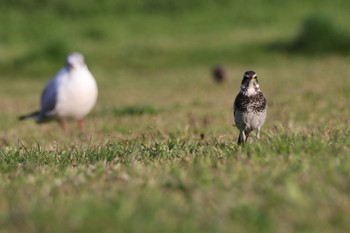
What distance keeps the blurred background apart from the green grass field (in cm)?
9

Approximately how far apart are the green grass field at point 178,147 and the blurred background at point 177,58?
92 mm

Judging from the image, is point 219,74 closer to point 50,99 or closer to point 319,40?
point 319,40

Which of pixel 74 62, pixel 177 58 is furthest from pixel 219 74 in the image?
pixel 74 62

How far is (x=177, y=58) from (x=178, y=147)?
77.3 feet

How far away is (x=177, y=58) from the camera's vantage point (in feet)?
98.6

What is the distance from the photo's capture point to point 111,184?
4.70 metres

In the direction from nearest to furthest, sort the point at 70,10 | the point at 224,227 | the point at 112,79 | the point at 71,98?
the point at 224,227, the point at 71,98, the point at 112,79, the point at 70,10

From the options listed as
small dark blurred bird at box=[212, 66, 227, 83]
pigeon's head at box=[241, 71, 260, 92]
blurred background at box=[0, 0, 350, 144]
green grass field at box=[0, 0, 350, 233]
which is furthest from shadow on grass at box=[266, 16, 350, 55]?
pigeon's head at box=[241, 71, 260, 92]

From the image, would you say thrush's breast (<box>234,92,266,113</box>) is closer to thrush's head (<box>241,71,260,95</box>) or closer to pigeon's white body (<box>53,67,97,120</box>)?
thrush's head (<box>241,71,260,95</box>)

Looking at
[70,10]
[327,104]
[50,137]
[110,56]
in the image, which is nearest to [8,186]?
[50,137]

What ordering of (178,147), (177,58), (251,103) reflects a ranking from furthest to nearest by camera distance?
(177,58) → (178,147) → (251,103)

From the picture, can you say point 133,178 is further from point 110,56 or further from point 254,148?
point 110,56

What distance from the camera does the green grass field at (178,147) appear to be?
12.3ft

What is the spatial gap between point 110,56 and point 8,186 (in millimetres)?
26146
